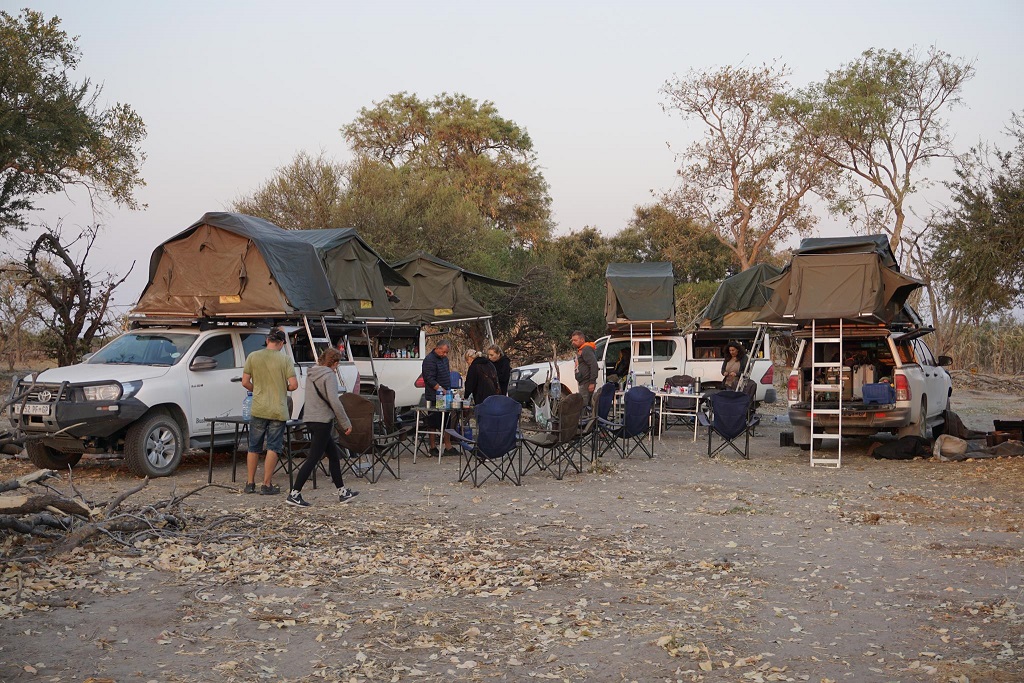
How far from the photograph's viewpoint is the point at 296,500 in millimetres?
9469

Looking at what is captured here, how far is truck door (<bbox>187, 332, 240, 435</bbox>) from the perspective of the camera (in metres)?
11.8

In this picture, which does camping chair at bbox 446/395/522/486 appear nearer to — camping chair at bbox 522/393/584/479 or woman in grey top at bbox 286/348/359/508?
camping chair at bbox 522/393/584/479

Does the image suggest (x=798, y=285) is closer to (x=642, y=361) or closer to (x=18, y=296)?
(x=642, y=361)

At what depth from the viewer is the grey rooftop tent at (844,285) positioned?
1295 centimetres

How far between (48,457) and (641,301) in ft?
35.1

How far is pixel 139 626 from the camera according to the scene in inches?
222

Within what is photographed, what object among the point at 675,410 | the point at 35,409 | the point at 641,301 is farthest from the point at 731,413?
the point at 35,409

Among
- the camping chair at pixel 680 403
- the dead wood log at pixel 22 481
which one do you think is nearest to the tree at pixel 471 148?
the camping chair at pixel 680 403

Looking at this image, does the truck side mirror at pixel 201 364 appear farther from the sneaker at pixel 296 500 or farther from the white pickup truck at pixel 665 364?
the white pickup truck at pixel 665 364

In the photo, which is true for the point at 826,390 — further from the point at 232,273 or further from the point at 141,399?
the point at 141,399

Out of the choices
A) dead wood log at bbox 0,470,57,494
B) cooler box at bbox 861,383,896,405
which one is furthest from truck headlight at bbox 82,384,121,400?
cooler box at bbox 861,383,896,405

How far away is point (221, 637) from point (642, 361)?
45.8 ft

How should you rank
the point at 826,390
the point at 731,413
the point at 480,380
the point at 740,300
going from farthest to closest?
the point at 740,300 → the point at 480,380 → the point at 826,390 → the point at 731,413

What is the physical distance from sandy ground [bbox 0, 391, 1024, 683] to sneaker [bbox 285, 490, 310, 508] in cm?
11
